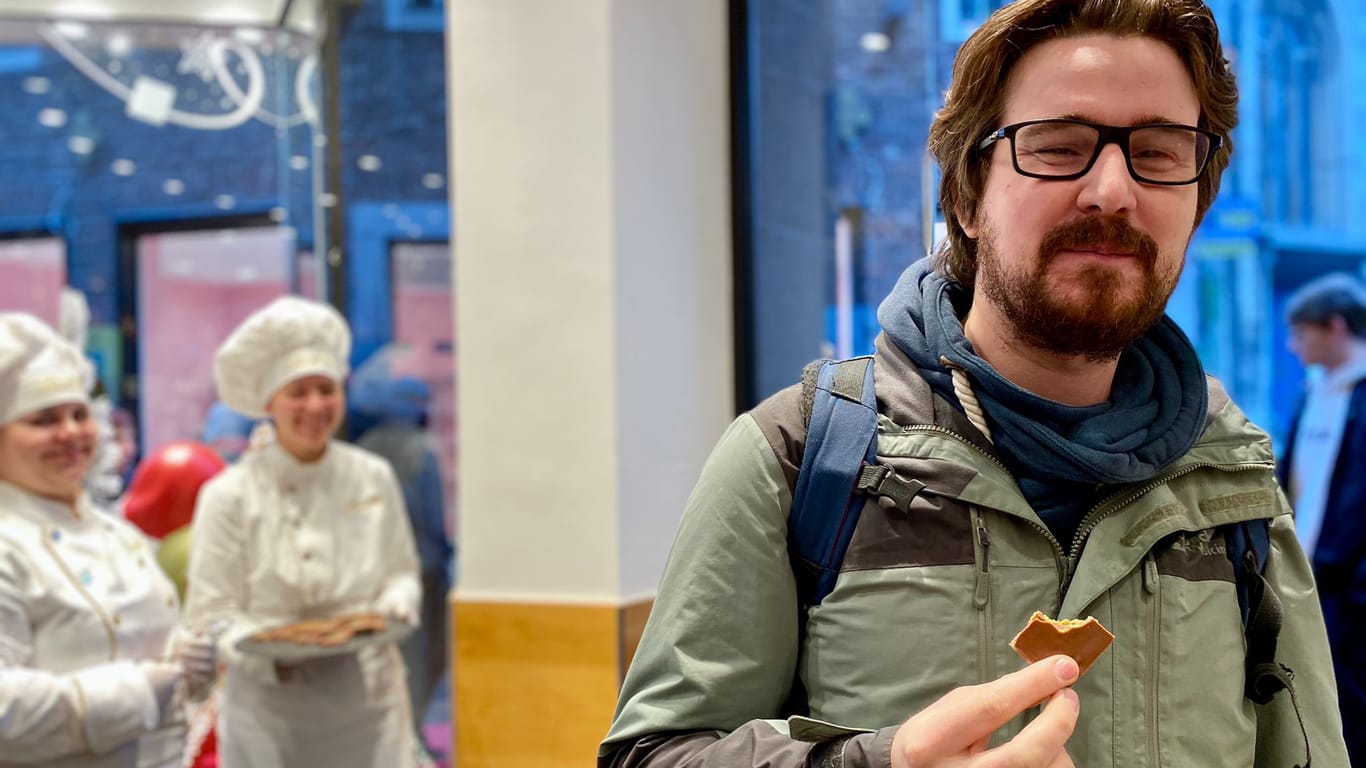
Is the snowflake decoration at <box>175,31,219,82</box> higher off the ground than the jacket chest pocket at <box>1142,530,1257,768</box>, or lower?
higher

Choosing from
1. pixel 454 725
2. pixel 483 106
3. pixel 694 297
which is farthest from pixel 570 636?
pixel 483 106

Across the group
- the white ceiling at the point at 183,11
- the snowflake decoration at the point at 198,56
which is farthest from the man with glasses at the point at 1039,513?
the snowflake decoration at the point at 198,56

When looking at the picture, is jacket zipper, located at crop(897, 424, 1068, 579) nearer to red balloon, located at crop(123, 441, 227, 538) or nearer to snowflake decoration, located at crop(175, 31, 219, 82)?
red balloon, located at crop(123, 441, 227, 538)

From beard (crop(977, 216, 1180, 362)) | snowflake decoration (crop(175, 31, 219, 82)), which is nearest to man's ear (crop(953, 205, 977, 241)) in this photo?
beard (crop(977, 216, 1180, 362))

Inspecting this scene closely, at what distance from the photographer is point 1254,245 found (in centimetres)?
440

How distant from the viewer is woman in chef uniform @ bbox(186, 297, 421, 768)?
11.8 ft

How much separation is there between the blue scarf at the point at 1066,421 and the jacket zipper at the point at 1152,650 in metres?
0.08

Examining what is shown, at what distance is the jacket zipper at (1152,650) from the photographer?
120cm

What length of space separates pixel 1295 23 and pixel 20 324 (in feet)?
13.5

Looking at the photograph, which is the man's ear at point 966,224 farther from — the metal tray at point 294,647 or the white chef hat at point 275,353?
the white chef hat at point 275,353

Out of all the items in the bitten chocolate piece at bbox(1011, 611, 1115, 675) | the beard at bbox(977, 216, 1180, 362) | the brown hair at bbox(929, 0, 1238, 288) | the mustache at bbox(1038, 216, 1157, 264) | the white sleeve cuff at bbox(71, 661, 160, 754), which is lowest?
the white sleeve cuff at bbox(71, 661, 160, 754)

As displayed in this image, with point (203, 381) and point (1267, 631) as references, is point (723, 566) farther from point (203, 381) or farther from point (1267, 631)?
point (203, 381)

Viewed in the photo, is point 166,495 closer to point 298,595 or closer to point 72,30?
point 298,595

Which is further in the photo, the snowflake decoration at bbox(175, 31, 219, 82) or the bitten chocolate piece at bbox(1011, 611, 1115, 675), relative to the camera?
the snowflake decoration at bbox(175, 31, 219, 82)
